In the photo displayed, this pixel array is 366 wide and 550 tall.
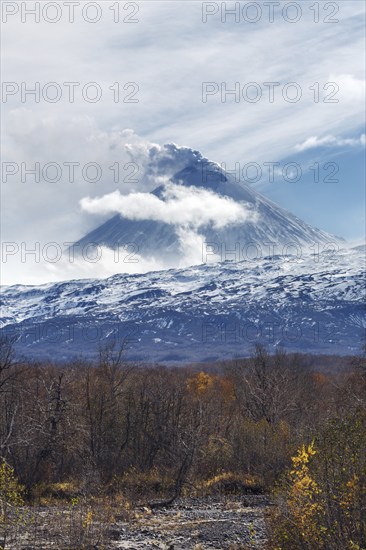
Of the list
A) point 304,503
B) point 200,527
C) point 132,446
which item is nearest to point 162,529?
point 200,527

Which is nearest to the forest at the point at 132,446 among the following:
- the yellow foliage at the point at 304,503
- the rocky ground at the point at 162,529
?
the rocky ground at the point at 162,529

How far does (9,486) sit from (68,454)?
892 inches

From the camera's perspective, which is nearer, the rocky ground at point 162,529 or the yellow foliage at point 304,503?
the yellow foliage at point 304,503

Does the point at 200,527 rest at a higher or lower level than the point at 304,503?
lower

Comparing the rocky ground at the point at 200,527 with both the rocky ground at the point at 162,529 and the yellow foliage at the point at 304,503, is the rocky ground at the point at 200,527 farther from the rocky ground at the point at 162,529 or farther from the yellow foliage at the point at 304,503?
the yellow foliage at the point at 304,503

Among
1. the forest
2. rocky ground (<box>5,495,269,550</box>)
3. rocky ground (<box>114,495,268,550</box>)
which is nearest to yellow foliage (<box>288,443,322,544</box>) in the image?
rocky ground (<box>5,495,269,550</box>)

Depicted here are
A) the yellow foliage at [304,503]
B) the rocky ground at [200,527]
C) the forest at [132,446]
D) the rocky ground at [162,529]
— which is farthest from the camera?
the forest at [132,446]

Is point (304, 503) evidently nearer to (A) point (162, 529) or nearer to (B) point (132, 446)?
(A) point (162, 529)

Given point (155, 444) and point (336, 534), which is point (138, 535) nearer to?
point (336, 534)

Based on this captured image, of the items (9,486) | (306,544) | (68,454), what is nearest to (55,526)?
(9,486)

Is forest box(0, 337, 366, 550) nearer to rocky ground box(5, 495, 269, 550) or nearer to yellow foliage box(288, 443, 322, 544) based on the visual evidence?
rocky ground box(5, 495, 269, 550)

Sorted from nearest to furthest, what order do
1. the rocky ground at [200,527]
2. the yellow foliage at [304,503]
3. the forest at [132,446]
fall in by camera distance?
the yellow foliage at [304,503], the rocky ground at [200,527], the forest at [132,446]

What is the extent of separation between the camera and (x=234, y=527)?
26.2m

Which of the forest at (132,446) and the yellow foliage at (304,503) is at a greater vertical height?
the yellow foliage at (304,503)
